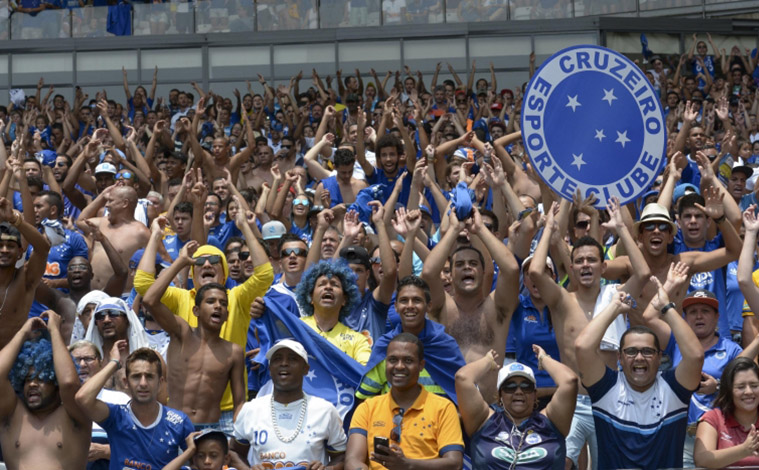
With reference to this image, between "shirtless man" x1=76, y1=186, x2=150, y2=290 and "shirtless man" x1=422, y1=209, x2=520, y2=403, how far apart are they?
3742 mm

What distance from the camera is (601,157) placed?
859 cm

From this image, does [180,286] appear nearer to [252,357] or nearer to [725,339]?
[252,357]

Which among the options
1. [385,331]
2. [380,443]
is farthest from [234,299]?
[380,443]

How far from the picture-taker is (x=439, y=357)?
26.1 ft

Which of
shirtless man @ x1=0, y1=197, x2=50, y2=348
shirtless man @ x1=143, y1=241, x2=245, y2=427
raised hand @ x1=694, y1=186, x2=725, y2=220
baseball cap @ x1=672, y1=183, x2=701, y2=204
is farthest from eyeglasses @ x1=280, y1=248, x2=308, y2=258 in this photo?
baseball cap @ x1=672, y1=183, x2=701, y2=204

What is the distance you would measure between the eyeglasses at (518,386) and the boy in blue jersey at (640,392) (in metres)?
0.44

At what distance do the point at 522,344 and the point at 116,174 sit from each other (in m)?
6.44

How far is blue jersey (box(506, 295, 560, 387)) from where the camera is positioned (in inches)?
341

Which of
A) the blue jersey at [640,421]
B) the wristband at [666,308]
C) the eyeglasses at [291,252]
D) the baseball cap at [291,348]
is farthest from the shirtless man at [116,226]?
the wristband at [666,308]

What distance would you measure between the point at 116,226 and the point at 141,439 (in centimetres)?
460

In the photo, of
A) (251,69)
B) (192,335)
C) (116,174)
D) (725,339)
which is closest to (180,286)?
(192,335)

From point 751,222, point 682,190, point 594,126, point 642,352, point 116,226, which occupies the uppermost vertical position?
point 594,126

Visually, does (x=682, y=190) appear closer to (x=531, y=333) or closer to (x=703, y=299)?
(x=703, y=299)

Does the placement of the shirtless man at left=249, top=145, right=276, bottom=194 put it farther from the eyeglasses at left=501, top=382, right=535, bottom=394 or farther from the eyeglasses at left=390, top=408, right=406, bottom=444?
the eyeglasses at left=501, top=382, right=535, bottom=394
